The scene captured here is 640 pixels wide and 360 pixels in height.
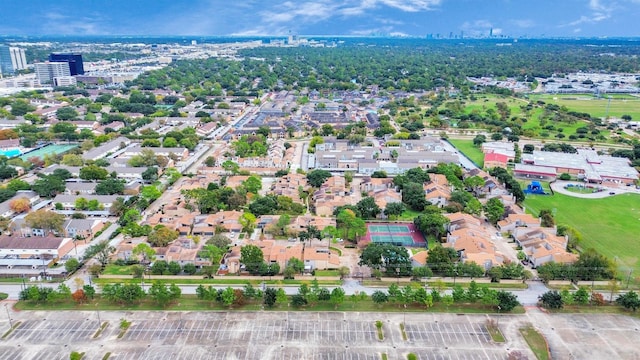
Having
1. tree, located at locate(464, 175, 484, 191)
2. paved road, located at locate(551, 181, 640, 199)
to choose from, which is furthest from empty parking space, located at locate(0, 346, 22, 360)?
paved road, located at locate(551, 181, 640, 199)

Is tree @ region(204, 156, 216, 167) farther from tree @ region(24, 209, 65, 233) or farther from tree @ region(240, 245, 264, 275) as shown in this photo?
tree @ region(240, 245, 264, 275)

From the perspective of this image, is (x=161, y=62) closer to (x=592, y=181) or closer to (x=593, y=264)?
(x=592, y=181)

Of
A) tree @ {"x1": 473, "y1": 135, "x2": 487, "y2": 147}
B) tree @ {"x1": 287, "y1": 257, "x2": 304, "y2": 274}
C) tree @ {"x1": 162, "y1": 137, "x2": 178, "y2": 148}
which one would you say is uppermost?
tree @ {"x1": 162, "y1": 137, "x2": 178, "y2": 148}

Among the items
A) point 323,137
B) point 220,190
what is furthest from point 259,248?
point 323,137

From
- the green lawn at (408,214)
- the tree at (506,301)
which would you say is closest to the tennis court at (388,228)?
the green lawn at (408,214)

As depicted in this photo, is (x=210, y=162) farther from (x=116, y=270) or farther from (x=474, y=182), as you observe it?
(x=474, y=182)

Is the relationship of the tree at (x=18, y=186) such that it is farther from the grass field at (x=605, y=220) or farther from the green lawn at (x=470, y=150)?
the green lawn at (x=470, y=150)
